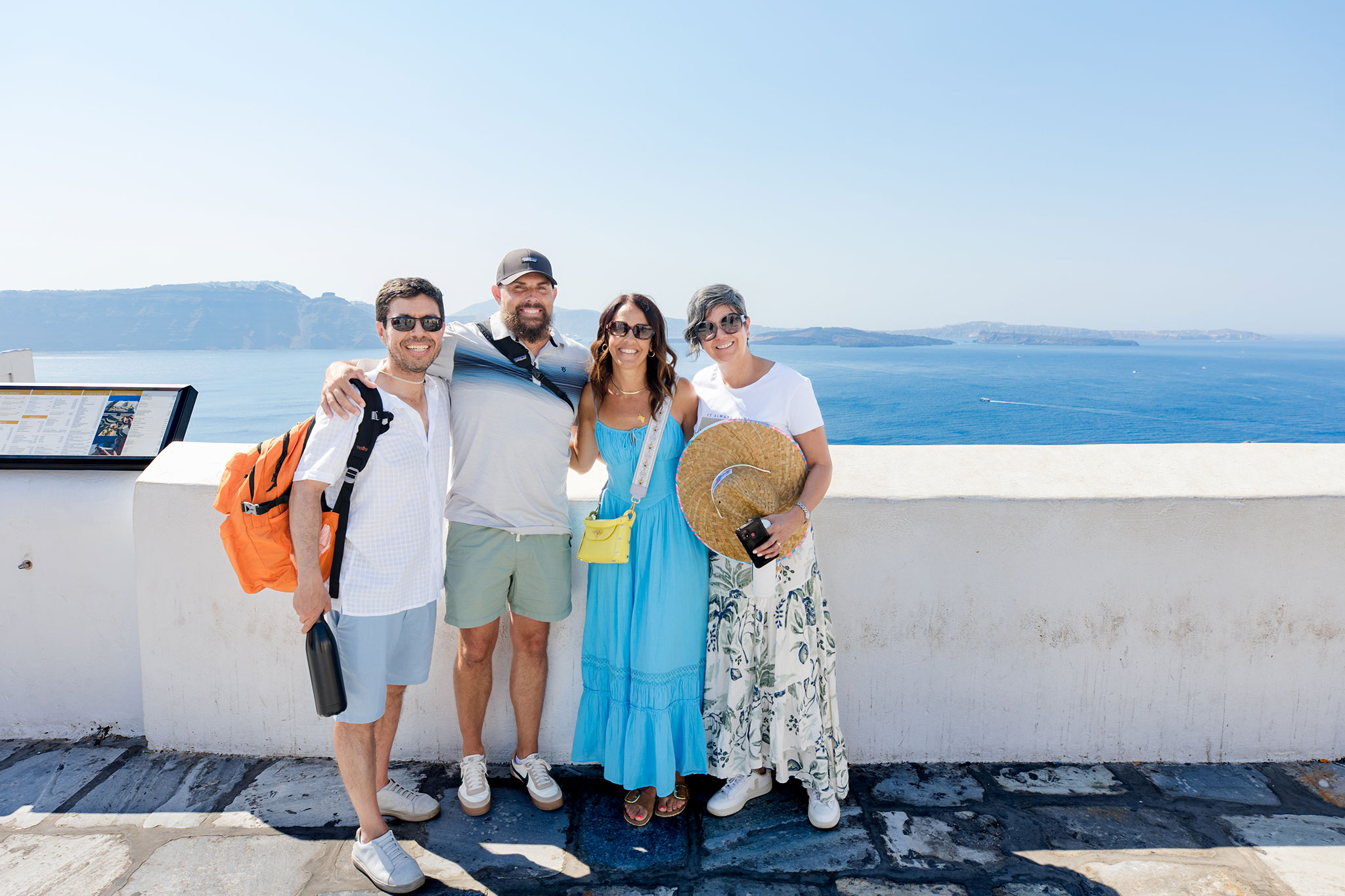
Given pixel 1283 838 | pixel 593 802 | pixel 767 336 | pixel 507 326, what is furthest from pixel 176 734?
pixel 767 336

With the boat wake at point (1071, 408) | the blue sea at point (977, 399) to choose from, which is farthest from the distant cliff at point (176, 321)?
the boat wake at point (1071, 408)

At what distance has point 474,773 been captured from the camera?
2492 mm

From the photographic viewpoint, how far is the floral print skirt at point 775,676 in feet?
7.62

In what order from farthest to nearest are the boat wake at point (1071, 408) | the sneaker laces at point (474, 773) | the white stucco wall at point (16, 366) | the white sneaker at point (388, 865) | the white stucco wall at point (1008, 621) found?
the boat wake at point (1071, 408)
the white stucco wall at point (16, 366)
the white stucco wall at point (1008, 621)
the sneaker laces at point (474, 773)
the white sneaker at point (388, 865)

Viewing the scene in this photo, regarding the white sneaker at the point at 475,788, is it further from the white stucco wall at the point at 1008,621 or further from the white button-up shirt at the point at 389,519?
the white button-up shirt at the point at 389,519

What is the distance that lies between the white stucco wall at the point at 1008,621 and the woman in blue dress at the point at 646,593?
1.04ft

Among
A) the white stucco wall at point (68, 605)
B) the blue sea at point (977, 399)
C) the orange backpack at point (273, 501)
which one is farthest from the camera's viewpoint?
the blue sea at point (977, 399)

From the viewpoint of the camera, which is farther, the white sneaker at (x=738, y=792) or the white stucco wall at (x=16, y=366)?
the white stucco wall at (x=16, y=366)

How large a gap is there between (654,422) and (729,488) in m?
0.35

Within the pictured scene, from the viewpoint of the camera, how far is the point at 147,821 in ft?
7.79

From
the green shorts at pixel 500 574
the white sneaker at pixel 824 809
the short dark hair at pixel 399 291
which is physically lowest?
the white sneaker at pixel 824 809

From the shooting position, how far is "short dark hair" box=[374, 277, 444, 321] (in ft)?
6.86

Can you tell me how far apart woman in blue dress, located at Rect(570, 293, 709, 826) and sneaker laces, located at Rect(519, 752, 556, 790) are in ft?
0.81

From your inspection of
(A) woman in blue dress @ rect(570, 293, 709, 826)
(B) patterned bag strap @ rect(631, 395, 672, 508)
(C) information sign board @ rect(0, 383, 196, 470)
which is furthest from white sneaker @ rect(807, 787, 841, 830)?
(C) information sign board @ rect(0, 383, 196, 470)
